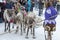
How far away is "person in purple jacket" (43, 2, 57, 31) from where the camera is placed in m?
7.54

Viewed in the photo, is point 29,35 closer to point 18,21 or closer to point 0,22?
point 18,21

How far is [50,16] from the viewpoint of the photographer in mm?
7586

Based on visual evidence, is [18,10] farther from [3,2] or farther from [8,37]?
[3,2]

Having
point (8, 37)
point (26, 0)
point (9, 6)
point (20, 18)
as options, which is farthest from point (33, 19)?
point (26, 0)

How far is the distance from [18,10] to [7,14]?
2.01 feet

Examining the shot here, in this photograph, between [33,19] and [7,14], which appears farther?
[7,14]

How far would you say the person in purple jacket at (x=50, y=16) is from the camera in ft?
24.7

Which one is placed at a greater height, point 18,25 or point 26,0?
point 26,0

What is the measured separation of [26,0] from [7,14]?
679 centimetres

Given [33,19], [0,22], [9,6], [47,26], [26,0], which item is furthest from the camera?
[26,0]

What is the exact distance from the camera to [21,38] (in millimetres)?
10023

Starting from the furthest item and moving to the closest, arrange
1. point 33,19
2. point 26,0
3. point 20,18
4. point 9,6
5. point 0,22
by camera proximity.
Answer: point 26,0
point 0,22
point 9,6
point 20,18
point 33,19

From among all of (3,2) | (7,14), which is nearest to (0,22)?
(3,2)

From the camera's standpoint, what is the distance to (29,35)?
10523 mm
